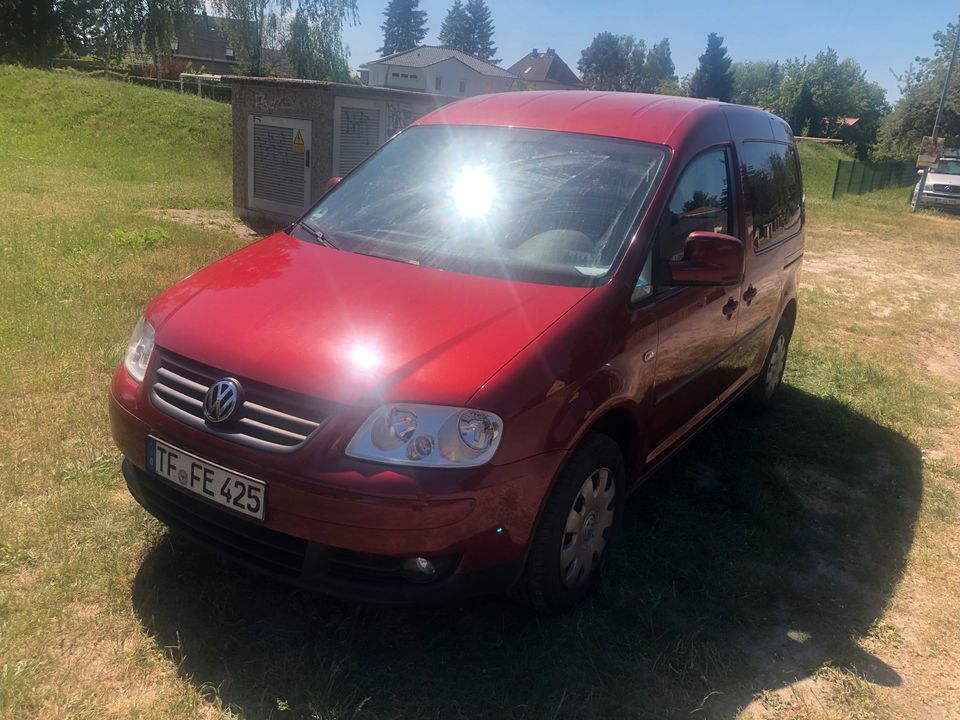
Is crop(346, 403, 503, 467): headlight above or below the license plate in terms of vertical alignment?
above

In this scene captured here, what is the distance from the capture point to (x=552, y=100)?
396 centimetres

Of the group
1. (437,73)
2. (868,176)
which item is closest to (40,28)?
(868,176)

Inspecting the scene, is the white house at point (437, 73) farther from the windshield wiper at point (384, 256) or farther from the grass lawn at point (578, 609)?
the windshield wiper at point (384, 256)

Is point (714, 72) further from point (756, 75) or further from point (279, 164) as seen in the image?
point (279, 164)

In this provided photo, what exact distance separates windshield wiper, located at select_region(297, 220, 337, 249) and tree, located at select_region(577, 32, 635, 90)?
111 metres

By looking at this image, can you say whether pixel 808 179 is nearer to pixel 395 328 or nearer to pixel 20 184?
pixel 20 184

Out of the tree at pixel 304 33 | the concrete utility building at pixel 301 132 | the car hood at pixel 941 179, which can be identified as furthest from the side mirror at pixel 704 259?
the tree at pixel 304 33

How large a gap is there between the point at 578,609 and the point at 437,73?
7509 cm

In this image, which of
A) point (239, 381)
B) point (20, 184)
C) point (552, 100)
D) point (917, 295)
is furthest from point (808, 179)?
point (239, 381)

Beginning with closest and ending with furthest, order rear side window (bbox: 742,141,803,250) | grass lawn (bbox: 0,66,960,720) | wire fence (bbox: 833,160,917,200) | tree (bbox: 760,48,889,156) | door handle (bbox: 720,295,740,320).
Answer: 1. grass lawn (bbox: 0,66,960,720)
2. door handle (bbox: 720,295,740,320)
3. rear side window (bbox: 742,141,803,250)
4. wire fence (bbox: 833,160,917,200)
5. tree (bbox: 760,48,889,156)

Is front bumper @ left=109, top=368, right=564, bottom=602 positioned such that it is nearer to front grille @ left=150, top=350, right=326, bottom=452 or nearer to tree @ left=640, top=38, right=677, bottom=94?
front grille @ left=150, top=350, right=326, bottom=452

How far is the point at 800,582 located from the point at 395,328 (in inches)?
86.3

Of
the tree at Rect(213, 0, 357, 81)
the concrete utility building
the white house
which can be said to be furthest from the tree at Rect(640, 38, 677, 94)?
the concrete utility building

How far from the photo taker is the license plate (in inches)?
96.2
